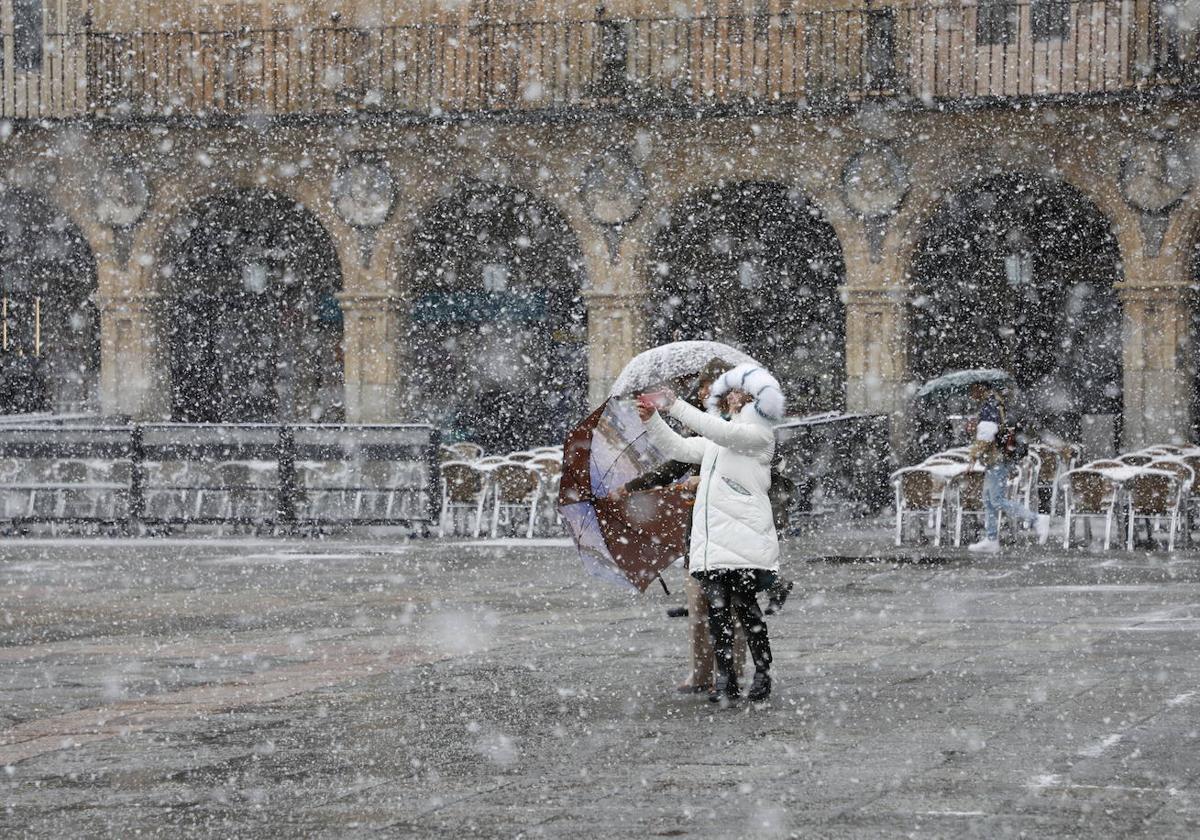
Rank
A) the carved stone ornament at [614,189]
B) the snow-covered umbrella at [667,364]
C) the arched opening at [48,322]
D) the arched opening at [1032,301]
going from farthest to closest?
the arched opening at [48,322], the arched opening at [1032,301], the carved stone ornament at [614,189], the snow-covered umbrella at [667,364]

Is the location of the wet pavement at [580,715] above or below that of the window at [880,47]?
below

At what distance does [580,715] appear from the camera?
8.70 m

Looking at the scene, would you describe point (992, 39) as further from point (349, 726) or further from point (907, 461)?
point (349, 726)

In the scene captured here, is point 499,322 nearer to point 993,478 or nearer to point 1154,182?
point 1154,182

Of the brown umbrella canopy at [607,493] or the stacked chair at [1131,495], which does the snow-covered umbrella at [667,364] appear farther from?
the stacked chair at [1131,495]

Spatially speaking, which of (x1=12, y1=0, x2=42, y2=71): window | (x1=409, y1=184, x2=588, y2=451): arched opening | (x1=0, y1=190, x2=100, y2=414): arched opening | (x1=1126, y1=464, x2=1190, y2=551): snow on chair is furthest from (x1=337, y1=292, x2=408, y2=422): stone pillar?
(x1=1126, y1=464, x2=1190, y2=551): snow on chair

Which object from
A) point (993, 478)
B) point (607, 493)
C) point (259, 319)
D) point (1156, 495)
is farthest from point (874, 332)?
point (607, 493)

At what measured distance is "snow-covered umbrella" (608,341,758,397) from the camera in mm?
9188

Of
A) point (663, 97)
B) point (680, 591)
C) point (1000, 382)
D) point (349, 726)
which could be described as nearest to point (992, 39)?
point (663, 97)

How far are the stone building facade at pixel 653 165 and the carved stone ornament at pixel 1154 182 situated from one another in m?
0.03

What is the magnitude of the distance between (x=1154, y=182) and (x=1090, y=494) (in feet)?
25.9

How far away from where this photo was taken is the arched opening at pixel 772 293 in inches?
1173

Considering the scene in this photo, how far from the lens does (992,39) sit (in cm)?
2644

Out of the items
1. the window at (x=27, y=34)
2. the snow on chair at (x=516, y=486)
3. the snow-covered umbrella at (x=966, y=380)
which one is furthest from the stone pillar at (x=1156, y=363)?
the window at (x=27, y=34)
